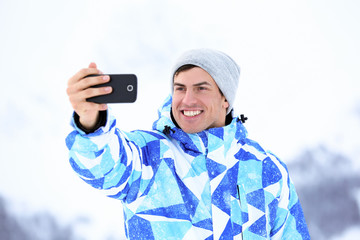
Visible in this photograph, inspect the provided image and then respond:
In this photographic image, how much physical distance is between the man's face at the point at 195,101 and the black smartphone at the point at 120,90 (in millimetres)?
718

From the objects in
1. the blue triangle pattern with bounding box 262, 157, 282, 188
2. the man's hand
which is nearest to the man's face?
the blue triangle pattern with bounding box 262, 157, 282, 188

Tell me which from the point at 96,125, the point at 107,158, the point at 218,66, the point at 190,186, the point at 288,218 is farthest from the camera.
→ the point at 288,218

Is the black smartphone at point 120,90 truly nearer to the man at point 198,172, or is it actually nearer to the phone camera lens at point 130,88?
the phone camera lens at point 130,88

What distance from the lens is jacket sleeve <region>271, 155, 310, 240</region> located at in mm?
2342

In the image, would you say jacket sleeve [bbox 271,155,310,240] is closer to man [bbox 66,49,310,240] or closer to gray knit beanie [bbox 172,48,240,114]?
man [bbox 66,49,310,240]

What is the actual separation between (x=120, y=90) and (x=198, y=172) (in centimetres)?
80

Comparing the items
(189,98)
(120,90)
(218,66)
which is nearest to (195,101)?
(189,98)

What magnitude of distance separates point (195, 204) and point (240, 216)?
0.25 m

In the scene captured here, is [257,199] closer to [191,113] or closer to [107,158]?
[191,113]

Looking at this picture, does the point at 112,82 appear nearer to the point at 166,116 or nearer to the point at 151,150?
the point at 151,150

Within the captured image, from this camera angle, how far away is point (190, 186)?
2012mm

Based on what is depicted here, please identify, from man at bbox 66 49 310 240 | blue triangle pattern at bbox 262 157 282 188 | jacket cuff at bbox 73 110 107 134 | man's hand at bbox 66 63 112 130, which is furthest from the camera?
blue triangle pattern at bbox 262 157 282 188

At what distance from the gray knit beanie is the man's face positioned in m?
0.03

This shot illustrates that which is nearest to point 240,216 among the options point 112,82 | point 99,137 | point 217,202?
point 217,202
